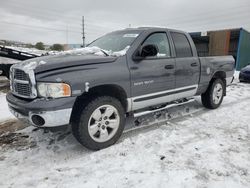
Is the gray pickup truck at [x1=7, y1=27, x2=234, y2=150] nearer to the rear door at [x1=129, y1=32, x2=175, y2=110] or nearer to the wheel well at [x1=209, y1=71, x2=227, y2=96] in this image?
the rear door at [x1=129, y1=32, x2=175, y2=110]

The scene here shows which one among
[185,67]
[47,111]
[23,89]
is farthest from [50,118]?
[185,67]

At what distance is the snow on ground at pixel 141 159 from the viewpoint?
270 centimetres

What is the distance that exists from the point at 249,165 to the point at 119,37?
3.02 m

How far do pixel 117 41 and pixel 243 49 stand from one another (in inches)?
759

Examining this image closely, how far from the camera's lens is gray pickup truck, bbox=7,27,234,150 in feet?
9.66

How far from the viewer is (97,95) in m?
3.35

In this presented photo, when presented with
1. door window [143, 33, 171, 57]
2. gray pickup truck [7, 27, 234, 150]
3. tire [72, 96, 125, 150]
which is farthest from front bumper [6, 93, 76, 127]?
door window [143, 33, 171, 57]

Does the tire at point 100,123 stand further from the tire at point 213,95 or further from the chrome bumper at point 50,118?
the tire at point 213,95

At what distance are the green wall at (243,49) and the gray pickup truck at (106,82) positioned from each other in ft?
53.3

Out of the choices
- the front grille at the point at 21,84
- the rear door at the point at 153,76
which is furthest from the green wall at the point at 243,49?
the front grille at the point at 21,84

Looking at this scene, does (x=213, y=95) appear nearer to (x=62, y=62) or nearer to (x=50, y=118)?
(x=62, y=62)

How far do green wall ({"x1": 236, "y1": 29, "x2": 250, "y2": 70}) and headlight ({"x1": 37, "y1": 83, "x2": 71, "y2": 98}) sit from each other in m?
18.9

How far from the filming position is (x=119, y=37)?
168 inches

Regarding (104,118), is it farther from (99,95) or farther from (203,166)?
(203,166)
